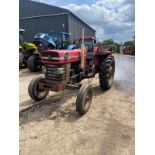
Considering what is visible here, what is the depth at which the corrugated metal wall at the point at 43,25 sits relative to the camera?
12453mm

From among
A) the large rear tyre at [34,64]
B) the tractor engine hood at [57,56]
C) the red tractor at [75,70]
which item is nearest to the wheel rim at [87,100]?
the red tractor at [75,70]

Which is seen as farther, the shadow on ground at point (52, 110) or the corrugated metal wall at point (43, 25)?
the corrugated metal wall at point (43, 25)

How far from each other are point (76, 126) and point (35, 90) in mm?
1219

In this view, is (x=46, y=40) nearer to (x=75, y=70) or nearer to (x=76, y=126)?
(x=75, y=70)

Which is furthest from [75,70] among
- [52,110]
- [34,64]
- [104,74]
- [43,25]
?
[43,25]

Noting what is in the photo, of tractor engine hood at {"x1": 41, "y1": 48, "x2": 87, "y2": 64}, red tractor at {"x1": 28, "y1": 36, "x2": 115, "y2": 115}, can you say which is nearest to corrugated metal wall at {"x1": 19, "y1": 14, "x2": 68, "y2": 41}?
red tractor at {"x1": 28, "y1": 36, "x2": 115, "y2": 115}

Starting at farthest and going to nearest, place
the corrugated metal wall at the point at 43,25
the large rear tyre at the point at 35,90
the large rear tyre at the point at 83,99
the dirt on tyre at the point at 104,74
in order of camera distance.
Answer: the corrugated metal wall at the point at 43,25 → the dirt on tyre at the point at 104,74 → the large rear tyre at the point at 35,90 → the large rear tyre at the point at 83,99

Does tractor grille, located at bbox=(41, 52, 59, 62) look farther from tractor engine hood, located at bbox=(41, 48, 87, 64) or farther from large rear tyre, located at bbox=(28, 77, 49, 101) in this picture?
large rear tyre, located at bbox=(28, 77, 49, 101)

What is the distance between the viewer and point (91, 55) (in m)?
4.61

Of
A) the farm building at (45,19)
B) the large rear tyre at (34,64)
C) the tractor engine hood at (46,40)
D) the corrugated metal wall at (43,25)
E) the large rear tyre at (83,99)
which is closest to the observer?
the large rear tyre at (83,99)

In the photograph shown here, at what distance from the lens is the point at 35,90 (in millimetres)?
4000

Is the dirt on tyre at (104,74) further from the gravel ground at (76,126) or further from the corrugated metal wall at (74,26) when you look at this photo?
the corrugated metal wall at (74,26)
